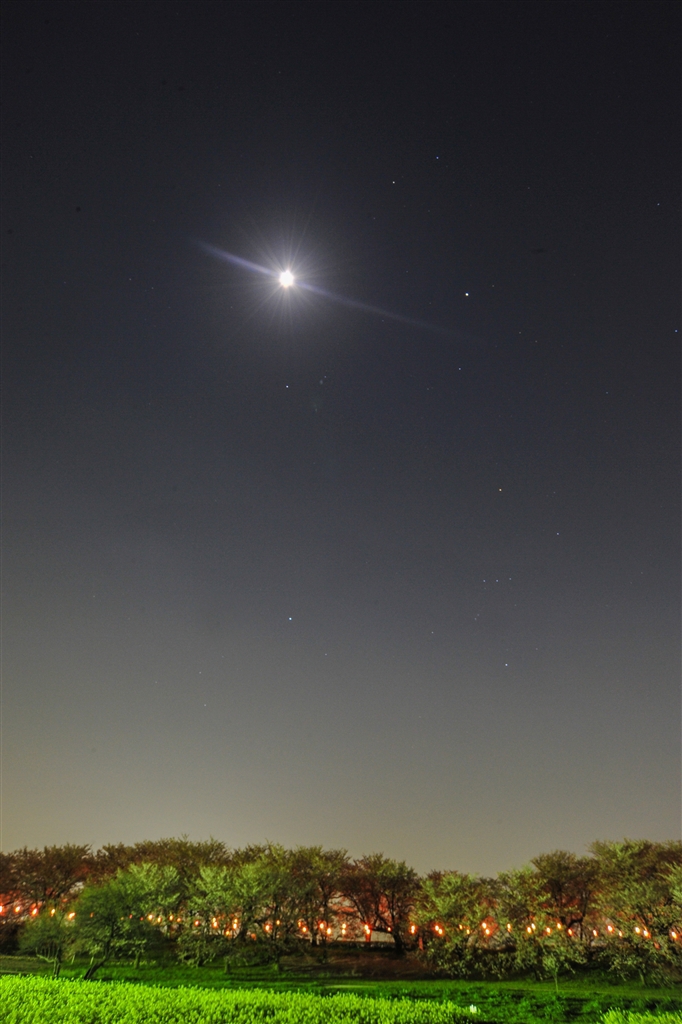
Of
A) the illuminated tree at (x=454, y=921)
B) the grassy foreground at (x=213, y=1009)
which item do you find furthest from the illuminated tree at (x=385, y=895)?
the grassy foreground at (x=213, y=1009)

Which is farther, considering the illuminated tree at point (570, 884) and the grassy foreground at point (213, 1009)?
the illuminated tree at point (570, 884)

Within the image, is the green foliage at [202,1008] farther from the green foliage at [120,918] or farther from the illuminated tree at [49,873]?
the illuminated tree at [49,873]

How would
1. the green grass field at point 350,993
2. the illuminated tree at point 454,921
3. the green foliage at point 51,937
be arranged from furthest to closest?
the illuminated tree at point 454,921 → the green foliage at point 51,937 → the green grass field at point 350,993

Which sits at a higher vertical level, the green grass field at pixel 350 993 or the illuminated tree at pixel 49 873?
the illuminated tree at pixel 49 873

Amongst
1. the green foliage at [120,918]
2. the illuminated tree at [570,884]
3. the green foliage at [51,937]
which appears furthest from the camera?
the illuminated tree at [570,884]

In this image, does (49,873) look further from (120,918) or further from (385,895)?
(385,895)

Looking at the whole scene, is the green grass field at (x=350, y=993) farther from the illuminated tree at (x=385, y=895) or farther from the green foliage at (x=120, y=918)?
the illuminated tree at (x=385, y=895)

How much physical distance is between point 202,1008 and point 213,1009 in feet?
1.41

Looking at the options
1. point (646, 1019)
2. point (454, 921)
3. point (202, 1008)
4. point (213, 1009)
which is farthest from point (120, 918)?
point (646, 1019)

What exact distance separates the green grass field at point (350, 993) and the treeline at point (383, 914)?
1.27 metres

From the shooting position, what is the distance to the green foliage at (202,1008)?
17.0m

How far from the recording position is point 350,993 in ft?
81.3

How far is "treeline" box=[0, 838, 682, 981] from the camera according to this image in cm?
3369

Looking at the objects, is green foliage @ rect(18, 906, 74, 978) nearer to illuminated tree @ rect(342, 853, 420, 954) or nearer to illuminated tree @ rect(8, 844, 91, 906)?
illuminated tree @ rect(8, 844, 91, 906)
